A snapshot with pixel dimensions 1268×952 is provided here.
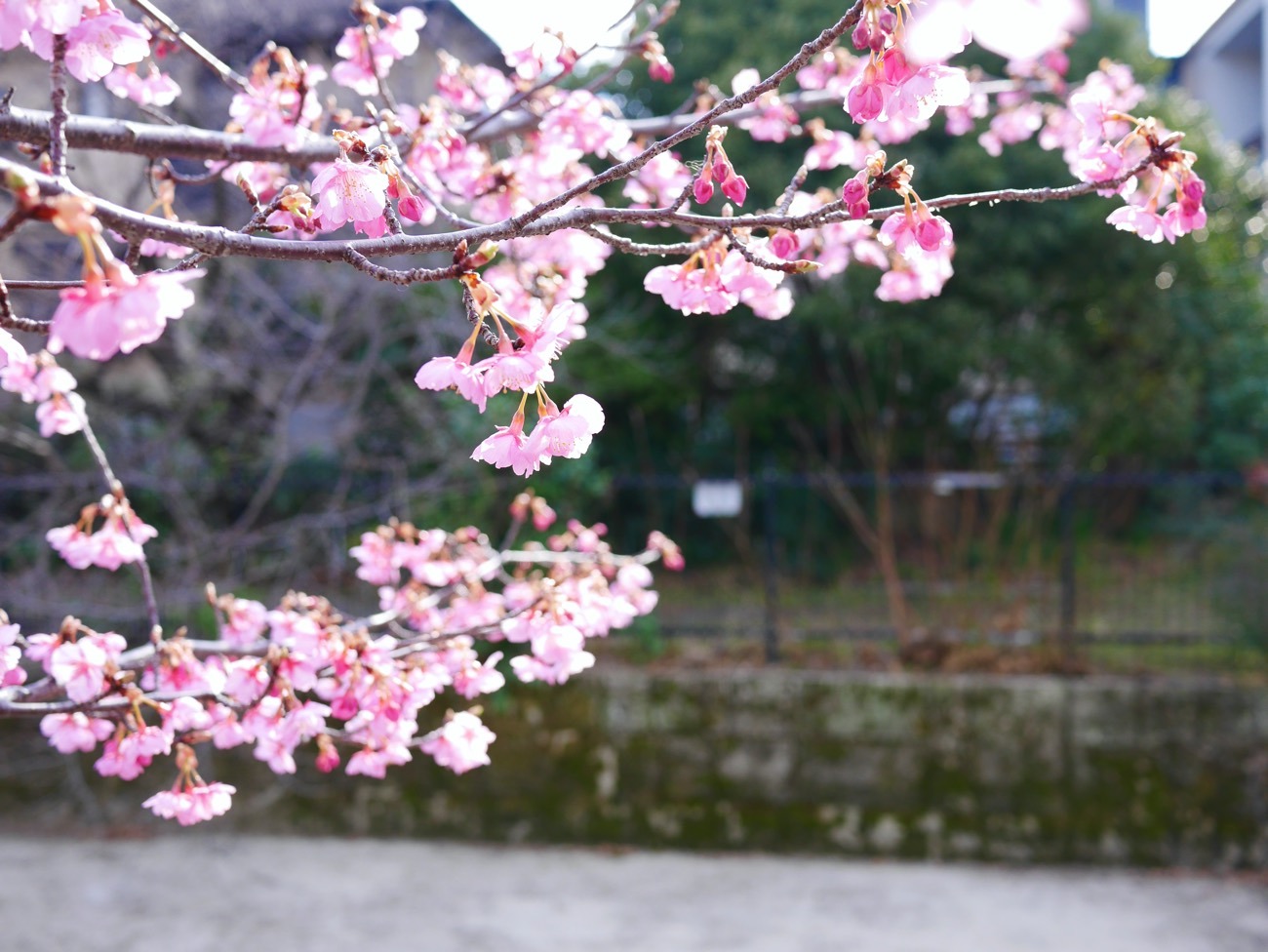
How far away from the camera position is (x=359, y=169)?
3.92 feet

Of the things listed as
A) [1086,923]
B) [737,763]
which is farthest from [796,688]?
[1086,923]

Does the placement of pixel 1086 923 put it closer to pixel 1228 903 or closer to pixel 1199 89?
pixel 1228 903

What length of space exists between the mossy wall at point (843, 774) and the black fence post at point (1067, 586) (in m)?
0.22

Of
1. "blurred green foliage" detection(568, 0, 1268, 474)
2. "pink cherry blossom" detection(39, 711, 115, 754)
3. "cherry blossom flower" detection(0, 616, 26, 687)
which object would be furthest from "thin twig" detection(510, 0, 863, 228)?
"blurred green foliage" detection(568, 0, 1268, 474)

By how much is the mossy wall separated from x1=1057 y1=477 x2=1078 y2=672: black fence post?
0.22m

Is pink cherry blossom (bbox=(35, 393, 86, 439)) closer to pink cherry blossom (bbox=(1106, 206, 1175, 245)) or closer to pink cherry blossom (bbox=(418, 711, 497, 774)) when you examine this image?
pink cherry blossom (bbox=(418, 711, 497, 774))

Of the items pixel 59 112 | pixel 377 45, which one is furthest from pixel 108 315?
pixel 377 45

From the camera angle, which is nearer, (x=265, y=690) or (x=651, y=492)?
(x=265, y=690)

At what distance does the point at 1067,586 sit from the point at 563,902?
2.55m

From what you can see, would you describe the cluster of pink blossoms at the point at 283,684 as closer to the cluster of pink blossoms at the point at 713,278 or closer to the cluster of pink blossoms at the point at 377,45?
the cluster of pink blossoms at the point at 713,278

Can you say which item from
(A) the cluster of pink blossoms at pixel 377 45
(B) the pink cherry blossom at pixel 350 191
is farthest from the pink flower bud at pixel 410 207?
(A) the cluster of pink blossoms at pixel 377 45

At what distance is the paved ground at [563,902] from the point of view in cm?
362

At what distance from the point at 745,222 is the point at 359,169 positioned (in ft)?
1.46

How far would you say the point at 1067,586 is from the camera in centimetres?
461
